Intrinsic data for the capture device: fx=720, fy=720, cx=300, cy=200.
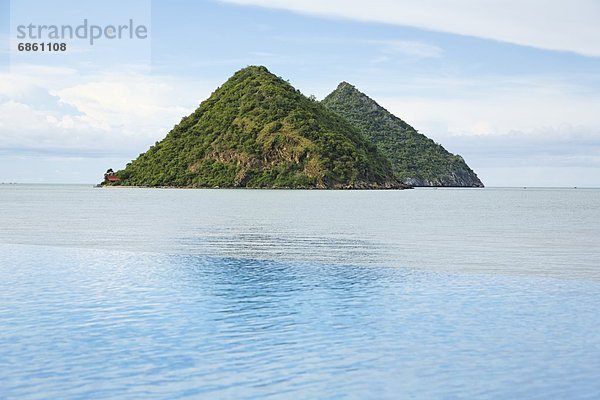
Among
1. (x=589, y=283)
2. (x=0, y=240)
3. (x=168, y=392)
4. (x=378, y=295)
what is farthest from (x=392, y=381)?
(x=0, y=240)

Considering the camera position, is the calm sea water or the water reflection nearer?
the water reflection

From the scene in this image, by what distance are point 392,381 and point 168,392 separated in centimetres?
472

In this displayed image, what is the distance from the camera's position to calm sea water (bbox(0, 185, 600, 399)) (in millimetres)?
15195

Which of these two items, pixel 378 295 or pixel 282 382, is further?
pixel 378 295

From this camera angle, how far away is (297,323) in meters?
21.0

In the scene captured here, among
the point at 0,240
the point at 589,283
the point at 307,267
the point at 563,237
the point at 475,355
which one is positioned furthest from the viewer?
the point at 563,237

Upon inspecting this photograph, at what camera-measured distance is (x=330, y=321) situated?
21.3 meters

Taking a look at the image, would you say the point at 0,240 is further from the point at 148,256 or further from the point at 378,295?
the point at 378,295

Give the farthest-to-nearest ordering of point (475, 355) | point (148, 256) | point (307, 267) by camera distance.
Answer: point (148, 256)
point (307, 267)
point (475, 355)

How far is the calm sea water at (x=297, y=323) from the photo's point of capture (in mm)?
15195

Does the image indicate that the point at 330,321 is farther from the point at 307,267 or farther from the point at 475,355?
the point at 307,267

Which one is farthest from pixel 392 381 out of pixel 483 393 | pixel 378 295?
pixel 378 295

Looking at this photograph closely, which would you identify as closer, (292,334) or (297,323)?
(292,334)

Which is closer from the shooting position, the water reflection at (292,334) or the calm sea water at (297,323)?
the water reflection at (292,334)
